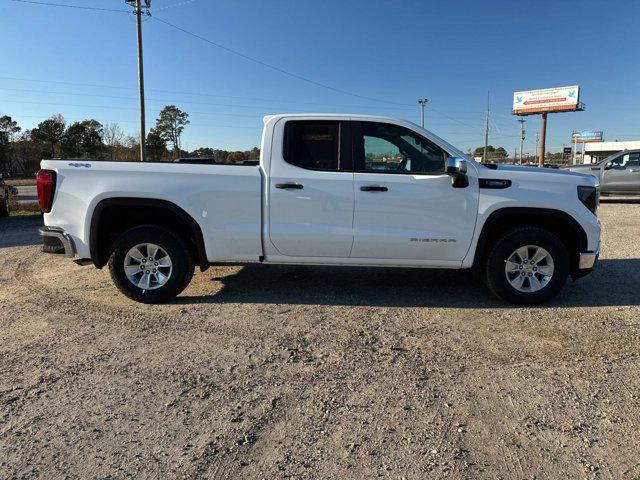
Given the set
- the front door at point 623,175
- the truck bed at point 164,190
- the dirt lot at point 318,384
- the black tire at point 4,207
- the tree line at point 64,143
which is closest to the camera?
the dirt lot at point 318,384

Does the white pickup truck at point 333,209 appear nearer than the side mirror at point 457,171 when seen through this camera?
No

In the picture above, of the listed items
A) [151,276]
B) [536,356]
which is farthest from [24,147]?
[536,356]

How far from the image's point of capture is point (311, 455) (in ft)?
7.48

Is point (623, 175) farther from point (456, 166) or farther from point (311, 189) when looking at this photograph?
point (311, 189)

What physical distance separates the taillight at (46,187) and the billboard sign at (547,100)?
58254 mm

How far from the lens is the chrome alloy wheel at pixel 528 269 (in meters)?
4.61

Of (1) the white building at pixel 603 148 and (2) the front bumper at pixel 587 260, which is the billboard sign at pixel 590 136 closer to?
(1) the white building at pixel 603 148

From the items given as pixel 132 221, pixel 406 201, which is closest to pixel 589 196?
pixel 406 201

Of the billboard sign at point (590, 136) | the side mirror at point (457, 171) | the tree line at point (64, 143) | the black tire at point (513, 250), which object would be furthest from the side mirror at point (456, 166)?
the billboard sign at point (590, 136)

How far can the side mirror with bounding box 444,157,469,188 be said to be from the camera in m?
4.26

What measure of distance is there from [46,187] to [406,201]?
12.2 ft

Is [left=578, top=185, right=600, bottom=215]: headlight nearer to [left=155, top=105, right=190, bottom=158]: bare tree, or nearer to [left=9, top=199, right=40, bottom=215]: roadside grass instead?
[left=9, top=199, right=40, bottom=215]: roadside grass

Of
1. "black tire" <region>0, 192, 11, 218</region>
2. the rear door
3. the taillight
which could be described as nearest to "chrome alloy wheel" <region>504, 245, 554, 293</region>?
the rear door

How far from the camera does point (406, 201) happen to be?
4.45m
